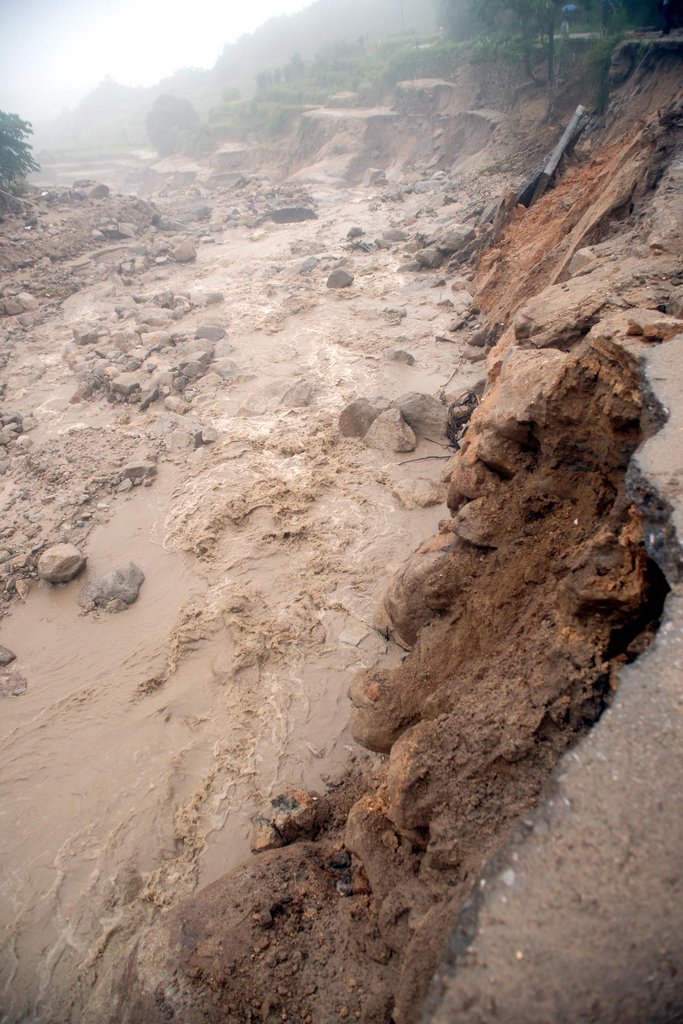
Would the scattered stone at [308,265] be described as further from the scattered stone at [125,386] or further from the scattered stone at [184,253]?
the scattered stone at [125,386]

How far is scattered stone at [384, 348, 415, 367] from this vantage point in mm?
8148

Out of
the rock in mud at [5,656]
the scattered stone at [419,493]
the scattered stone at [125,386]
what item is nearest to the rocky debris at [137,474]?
the scattered stone at [125,386]

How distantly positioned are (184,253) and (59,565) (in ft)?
43.6

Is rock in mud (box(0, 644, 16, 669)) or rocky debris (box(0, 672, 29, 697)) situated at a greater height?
rock in mud (box(0, 644, 16, 669))

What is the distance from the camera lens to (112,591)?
5.25 metres

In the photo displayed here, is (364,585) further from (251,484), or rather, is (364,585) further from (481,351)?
(481,351)

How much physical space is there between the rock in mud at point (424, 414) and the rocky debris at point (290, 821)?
14.8 feet

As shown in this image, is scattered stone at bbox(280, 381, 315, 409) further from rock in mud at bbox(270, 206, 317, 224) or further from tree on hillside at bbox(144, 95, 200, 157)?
tree on hillside at bbox(144, 95, 200, 157)

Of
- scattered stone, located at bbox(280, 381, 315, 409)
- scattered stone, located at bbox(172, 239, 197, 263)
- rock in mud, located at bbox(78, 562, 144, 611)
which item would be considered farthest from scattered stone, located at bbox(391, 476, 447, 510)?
scattered stone, located at bbox(172, 239, 197, 263)

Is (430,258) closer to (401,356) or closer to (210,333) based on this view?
(401,356)

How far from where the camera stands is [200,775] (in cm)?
379

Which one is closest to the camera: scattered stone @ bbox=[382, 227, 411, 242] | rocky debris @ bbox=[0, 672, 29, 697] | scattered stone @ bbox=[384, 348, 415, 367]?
rocky debris @ bbox=[0, 672, 29, 697]

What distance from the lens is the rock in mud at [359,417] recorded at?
677 centimetres

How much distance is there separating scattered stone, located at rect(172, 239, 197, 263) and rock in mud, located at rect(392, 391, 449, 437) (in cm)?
1223
